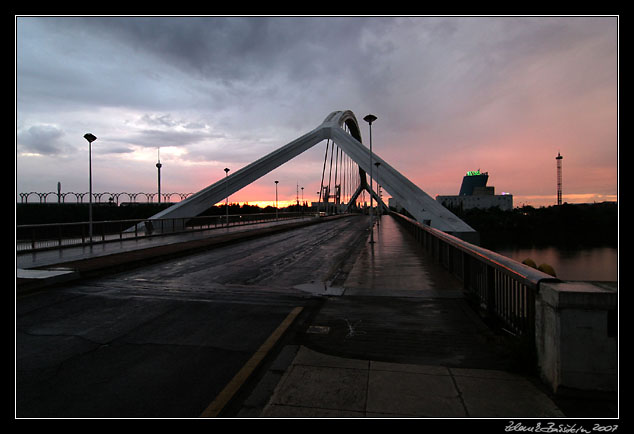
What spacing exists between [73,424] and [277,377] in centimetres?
184

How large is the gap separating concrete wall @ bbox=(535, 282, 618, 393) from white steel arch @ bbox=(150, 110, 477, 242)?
68.6ft

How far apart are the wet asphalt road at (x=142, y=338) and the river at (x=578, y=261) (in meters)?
54.6

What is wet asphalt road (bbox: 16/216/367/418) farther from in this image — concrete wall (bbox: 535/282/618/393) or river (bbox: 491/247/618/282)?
river (bbox: 491/247/618/282)

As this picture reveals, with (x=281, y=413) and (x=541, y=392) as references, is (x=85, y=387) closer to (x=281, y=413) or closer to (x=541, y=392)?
(x=281, y=413)

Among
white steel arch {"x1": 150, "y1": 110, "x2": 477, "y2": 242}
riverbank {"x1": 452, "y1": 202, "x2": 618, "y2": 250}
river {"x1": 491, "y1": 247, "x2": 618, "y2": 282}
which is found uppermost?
white steel arch {"x1": 150, "y1": 110, "x2": 477, "y2": 242}

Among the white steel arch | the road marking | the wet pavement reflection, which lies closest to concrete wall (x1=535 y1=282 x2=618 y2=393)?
the road marking

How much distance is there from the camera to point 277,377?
12.6ft

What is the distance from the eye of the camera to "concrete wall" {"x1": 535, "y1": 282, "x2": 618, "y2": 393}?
3156 mm

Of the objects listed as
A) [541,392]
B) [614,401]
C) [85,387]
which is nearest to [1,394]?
[85,387]

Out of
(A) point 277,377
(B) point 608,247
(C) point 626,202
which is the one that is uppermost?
(C) point 626,202

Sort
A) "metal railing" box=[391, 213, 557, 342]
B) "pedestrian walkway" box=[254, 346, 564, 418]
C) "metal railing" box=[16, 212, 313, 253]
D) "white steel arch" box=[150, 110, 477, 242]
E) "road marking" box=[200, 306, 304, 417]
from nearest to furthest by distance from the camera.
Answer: "pedestrian walkway" box=[254, 346, 564, 418], "road marking" box=[200, 306, 304, 417], "metal railing" box=[391, 213, 557, 342], "metal railing" box=[16, 212, 313, 253], "white steel arch" box=[150, 110, 477, 242]

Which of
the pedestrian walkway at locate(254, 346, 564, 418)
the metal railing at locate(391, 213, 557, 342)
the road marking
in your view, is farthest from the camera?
the metal railing at locate(391, 213, 557, 342)

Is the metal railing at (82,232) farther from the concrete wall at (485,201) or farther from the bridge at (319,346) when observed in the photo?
the concrete wall at (485,201)

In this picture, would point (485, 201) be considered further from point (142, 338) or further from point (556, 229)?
point (142, 338)
